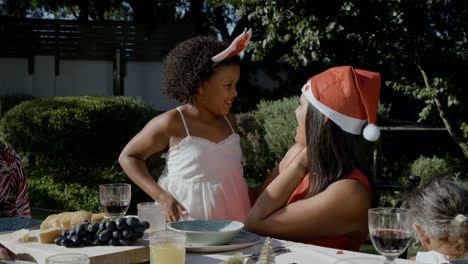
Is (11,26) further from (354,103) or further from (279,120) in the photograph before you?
(354,103)

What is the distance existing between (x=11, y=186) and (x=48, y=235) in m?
0.86

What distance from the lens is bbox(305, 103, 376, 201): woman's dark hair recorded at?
2.29m

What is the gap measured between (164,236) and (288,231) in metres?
0.76

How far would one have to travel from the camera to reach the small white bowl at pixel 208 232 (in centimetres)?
198

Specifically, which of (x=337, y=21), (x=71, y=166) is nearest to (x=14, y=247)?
(x=337, y=21)

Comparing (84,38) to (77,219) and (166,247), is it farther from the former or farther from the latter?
(166,247)

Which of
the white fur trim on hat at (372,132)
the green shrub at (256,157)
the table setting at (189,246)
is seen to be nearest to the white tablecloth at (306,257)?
the table setting at (189,246)

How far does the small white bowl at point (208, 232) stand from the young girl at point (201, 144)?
75 cm

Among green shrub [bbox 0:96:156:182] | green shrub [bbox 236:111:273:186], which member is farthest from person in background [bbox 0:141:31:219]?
green shrub [bbox 0:96:156:182]

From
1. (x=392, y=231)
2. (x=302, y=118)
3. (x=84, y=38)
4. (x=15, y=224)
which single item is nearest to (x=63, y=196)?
(x=15, y=224)

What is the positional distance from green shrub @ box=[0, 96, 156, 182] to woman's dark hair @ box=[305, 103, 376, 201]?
6588mm

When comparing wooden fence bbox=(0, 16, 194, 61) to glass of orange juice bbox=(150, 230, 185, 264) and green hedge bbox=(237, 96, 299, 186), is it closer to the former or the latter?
green hedge bbox=(237, 96, 299, 186)

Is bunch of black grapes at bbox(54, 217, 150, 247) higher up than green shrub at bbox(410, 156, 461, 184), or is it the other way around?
bunch of black grapes at bbox(54, 217, 150, 247)

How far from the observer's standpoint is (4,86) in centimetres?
1531
